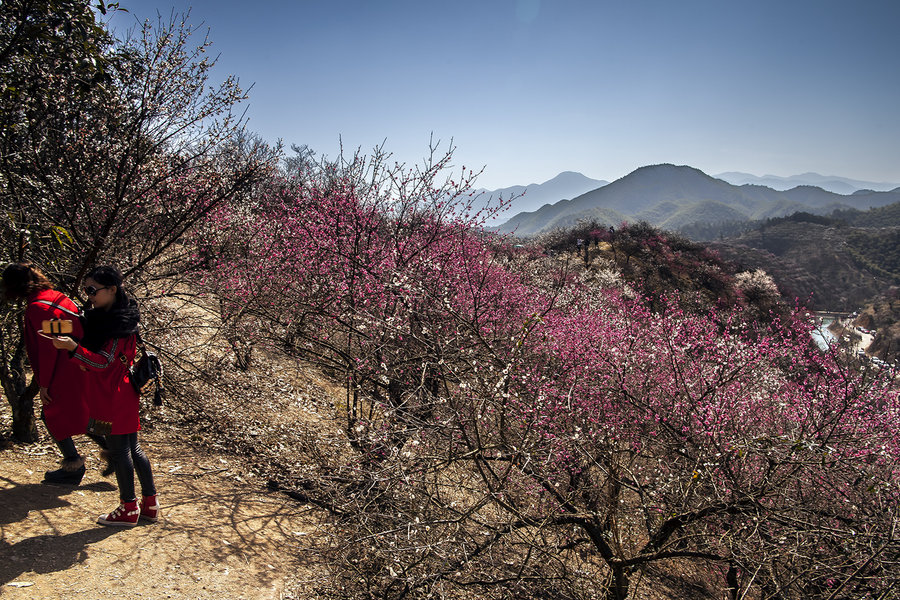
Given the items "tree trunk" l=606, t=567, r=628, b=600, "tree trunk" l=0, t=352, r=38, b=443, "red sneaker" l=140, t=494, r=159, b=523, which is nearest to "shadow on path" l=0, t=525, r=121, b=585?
"red sneaker" l=140, t=494, r=159, b=523

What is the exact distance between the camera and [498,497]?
11.8ft

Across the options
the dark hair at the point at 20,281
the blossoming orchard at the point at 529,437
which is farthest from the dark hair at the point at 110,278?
the blossoming orchard at the point at 529,437

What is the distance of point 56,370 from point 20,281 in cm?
72

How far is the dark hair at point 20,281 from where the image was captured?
2838mm

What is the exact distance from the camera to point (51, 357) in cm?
308

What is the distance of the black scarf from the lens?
2854 mm

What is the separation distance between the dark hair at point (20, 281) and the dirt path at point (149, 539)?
1701 mm

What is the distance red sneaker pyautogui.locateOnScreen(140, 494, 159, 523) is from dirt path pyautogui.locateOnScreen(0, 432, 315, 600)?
0.22 ft

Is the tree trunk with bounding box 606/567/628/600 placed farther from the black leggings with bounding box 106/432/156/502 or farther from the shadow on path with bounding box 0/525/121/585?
the shadow on path with bounding box 0/525/121/585

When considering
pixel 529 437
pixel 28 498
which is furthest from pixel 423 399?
pixel 28 498

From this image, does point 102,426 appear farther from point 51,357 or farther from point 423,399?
point 423,399

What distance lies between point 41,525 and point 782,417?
10.2 metres

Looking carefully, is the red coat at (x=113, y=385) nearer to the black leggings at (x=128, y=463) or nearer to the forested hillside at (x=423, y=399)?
the black leggings at (x=128, y=463)

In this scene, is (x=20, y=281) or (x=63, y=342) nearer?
(x=63, y=342)
